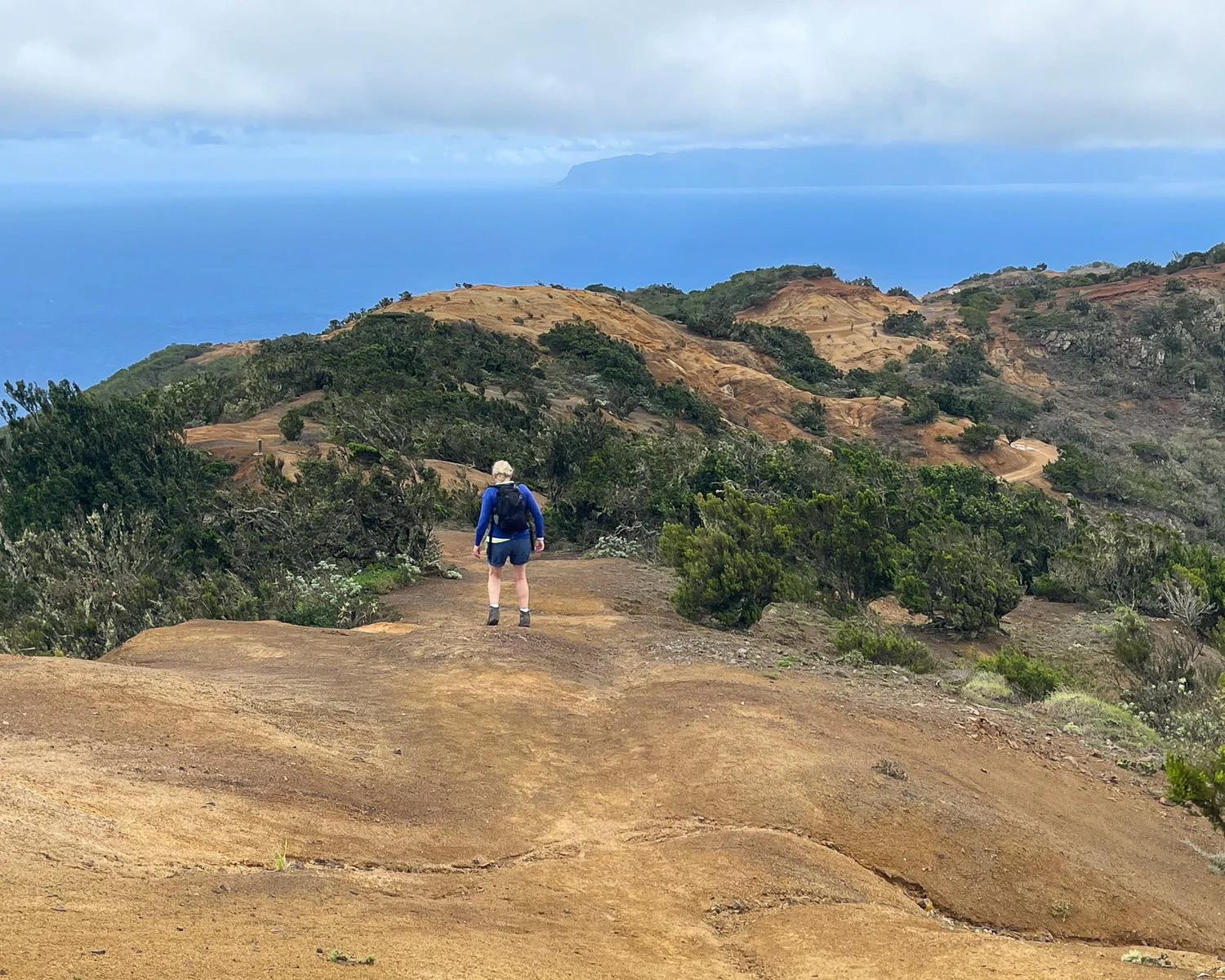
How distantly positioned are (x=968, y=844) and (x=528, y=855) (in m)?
2.81

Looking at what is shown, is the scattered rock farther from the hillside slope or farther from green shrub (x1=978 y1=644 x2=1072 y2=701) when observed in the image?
the hillside slope

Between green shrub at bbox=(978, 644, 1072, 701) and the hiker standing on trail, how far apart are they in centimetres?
501

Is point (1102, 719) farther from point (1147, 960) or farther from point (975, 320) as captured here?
point (975, 320)

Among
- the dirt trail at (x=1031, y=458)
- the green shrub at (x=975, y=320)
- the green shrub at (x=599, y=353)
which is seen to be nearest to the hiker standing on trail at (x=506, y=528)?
the green shrub at (x=599, y=353)

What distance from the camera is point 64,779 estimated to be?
496 cm

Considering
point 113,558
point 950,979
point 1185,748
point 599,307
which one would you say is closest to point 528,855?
point 950,979

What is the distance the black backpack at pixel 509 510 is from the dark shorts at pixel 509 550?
0.36 feet

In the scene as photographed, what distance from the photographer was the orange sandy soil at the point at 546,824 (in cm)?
388

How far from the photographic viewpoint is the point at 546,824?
562 cm

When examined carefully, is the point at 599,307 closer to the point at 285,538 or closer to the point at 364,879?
the point at 285,538

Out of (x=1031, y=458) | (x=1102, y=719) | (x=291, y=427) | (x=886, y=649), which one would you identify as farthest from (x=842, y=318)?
(x=1102, y=719)

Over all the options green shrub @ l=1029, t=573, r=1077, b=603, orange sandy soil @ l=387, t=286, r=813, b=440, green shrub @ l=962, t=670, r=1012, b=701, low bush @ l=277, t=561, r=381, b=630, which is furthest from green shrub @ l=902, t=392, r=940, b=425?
low bush @ l=277, t=561, r=381, b=630

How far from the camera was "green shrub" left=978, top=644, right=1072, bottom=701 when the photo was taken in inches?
380

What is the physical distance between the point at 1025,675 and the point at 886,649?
54.9 inches
